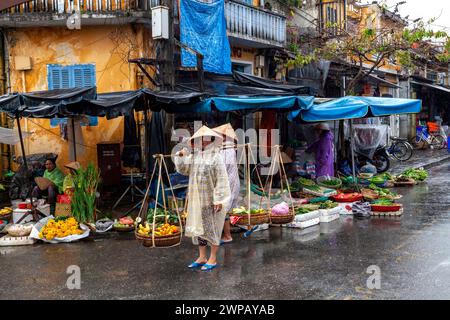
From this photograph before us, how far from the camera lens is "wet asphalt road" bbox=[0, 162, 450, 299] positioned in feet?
17.6

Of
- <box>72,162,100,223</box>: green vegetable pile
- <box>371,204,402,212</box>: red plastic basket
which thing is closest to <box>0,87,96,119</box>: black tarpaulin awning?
<box>72,162,100,223</box>: green vegetable pile

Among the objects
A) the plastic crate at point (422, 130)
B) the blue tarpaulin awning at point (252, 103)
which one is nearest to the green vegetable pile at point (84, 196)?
the blue tarpaulin awning at point (252, 103)

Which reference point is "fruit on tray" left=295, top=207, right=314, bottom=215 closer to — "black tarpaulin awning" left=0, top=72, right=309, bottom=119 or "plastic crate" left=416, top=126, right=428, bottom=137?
"black tarpaulin awning" left=0, top=72, right=309, bottom=119

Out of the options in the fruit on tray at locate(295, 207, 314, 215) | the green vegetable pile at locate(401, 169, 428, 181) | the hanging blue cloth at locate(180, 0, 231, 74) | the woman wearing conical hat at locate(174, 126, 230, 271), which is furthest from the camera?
the green vegetable pile at locate(401, 169, 428, 181)

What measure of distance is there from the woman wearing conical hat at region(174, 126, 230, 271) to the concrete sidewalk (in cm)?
1123

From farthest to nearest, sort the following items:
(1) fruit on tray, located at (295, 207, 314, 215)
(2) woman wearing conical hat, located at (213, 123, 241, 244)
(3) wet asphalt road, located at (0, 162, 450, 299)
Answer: (1) fruit on tray, located at (295, 207, 314, 215)
(2) woman wearing conical hat, located at (213, 123, 241, 244)
(3) wet asphalt road, located at (0, 162, 450, 299)

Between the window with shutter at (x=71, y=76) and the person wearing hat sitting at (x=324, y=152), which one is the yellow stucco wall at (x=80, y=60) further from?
the person wearing hat sitting at (x=324, y=152)

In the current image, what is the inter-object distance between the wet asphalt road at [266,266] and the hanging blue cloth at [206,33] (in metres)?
5.32

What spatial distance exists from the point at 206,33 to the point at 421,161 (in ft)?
36.6

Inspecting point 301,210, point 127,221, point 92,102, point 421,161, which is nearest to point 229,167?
point 301,210

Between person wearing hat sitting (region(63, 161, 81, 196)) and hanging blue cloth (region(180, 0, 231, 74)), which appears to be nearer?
person wearing hat sitting (region(63, 161, 81, 196))

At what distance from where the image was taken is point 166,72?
10172 millimetres

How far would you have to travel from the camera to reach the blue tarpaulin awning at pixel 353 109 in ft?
33.7

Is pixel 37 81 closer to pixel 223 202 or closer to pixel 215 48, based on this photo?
pixel 215 48
